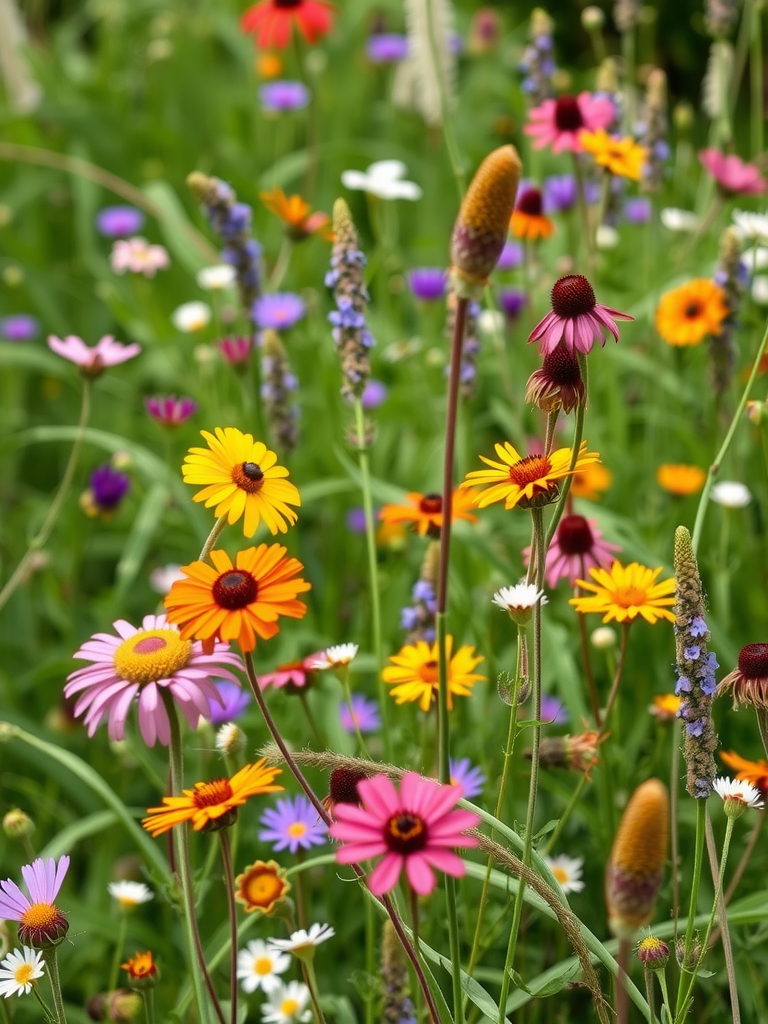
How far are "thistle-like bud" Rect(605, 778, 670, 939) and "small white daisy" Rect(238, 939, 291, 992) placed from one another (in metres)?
0.71

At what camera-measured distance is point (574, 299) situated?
1.10 metres

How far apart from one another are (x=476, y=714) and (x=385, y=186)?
117 centimetres

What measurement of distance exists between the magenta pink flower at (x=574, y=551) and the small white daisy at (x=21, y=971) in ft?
2.33

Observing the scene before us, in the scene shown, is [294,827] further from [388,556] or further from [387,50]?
[387,50]

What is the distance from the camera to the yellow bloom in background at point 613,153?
180 centimetres

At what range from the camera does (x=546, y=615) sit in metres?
2.07

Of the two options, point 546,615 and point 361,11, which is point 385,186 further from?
point 361,11

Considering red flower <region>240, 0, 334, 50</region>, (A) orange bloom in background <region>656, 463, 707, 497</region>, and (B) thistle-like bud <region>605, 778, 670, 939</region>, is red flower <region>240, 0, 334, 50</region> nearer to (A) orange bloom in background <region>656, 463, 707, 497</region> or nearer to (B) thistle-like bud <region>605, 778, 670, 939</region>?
(A) orange bloom in background <region>656, 463, 707, 497</region>

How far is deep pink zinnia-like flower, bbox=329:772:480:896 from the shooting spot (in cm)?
81

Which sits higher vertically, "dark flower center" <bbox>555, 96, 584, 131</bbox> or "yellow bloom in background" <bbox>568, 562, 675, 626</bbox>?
"dark flower center" <bbox>555, 96, 584, 131</bbox>

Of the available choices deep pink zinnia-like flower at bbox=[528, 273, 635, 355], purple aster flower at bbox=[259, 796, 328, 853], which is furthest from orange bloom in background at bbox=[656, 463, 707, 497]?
deep pink zinnia-like flower at bbox=[528, 273, 635, 355]

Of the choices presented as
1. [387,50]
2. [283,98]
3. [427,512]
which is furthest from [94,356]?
[387,50]

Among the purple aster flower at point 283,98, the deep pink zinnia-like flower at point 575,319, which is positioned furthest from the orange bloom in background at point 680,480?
the purple aster flower at point 283,98

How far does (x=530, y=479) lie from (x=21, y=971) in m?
0.68
